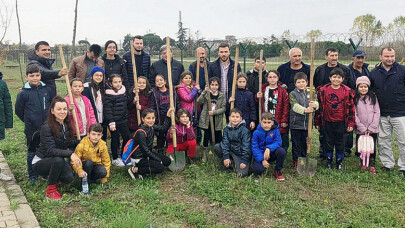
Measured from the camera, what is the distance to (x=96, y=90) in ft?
17.2

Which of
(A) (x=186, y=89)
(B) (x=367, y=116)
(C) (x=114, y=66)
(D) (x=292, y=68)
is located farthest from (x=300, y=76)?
(C) (x=114, y=66)

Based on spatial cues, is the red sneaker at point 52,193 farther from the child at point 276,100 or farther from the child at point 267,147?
the child at point 276,100

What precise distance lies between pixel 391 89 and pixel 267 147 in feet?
6.53

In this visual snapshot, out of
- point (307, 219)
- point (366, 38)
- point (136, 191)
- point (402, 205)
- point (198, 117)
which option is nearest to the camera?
point (307, 219)

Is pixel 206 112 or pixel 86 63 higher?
pixel 86 63

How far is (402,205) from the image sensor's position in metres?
4.15

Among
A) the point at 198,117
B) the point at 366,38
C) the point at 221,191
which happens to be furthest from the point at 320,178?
the point at 366,38

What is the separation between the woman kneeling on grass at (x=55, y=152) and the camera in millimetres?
4340

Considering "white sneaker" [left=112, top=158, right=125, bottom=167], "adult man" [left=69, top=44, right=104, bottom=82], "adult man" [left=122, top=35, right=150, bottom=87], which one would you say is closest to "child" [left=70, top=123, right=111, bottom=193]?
"white sneaker" [left=112, top=158, right=125, bottom=167]

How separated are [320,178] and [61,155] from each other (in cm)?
353

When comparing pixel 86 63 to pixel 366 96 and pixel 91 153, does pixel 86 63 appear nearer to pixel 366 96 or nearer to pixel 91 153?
pixel 91 153

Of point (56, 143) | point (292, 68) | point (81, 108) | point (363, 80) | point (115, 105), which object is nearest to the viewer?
point (56, 143)

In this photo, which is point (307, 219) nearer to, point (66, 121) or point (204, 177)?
point (204, 177)

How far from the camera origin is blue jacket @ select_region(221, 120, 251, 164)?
5.12 metres
